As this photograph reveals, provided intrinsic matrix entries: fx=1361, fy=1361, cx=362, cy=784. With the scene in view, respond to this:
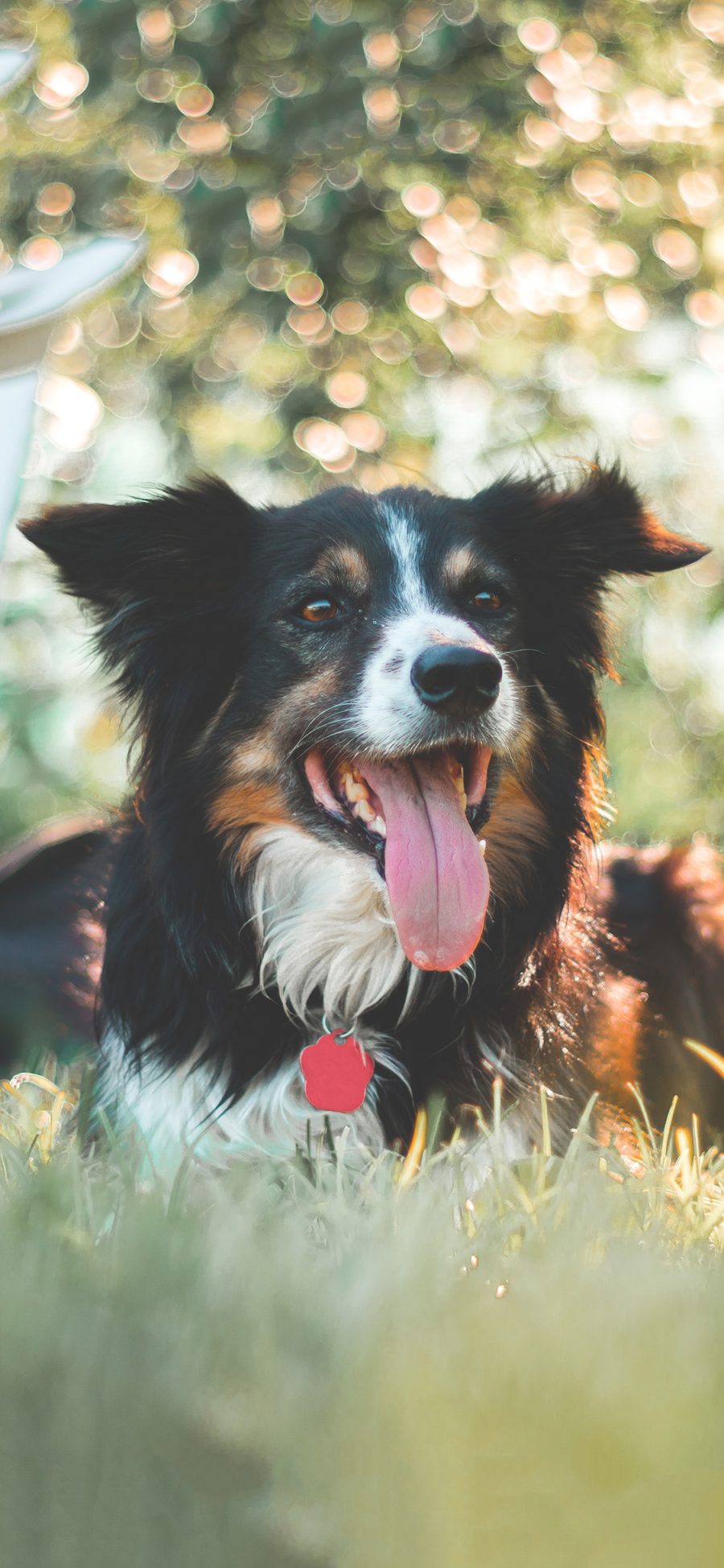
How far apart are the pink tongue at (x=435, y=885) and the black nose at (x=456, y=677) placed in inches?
9.4

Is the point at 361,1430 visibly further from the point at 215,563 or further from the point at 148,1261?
the point at 215,563

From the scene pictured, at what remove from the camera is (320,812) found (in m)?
2.84

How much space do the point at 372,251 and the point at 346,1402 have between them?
246 inches

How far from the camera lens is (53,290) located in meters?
2.86

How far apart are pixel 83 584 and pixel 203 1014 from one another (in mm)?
941

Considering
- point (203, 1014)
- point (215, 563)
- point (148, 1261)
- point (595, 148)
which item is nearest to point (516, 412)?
point (595, 148)

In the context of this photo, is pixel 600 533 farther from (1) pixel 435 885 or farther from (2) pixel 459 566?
(1) pixel 435 885

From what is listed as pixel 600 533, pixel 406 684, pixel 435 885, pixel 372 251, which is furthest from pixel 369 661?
pixel 372 251

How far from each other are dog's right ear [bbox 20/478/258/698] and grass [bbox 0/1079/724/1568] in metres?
1.63

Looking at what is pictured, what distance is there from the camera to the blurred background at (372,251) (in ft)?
20.2

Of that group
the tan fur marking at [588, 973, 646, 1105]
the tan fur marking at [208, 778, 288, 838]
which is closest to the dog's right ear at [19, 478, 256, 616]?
the tan fur marking at [208, 778, 288, 838]

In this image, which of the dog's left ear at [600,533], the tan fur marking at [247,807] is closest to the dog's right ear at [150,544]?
the tan fur marking at [247,807]

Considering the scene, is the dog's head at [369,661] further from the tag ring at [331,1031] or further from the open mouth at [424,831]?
the tag ring at [331,1031]

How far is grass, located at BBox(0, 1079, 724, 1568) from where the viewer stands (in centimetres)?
117
